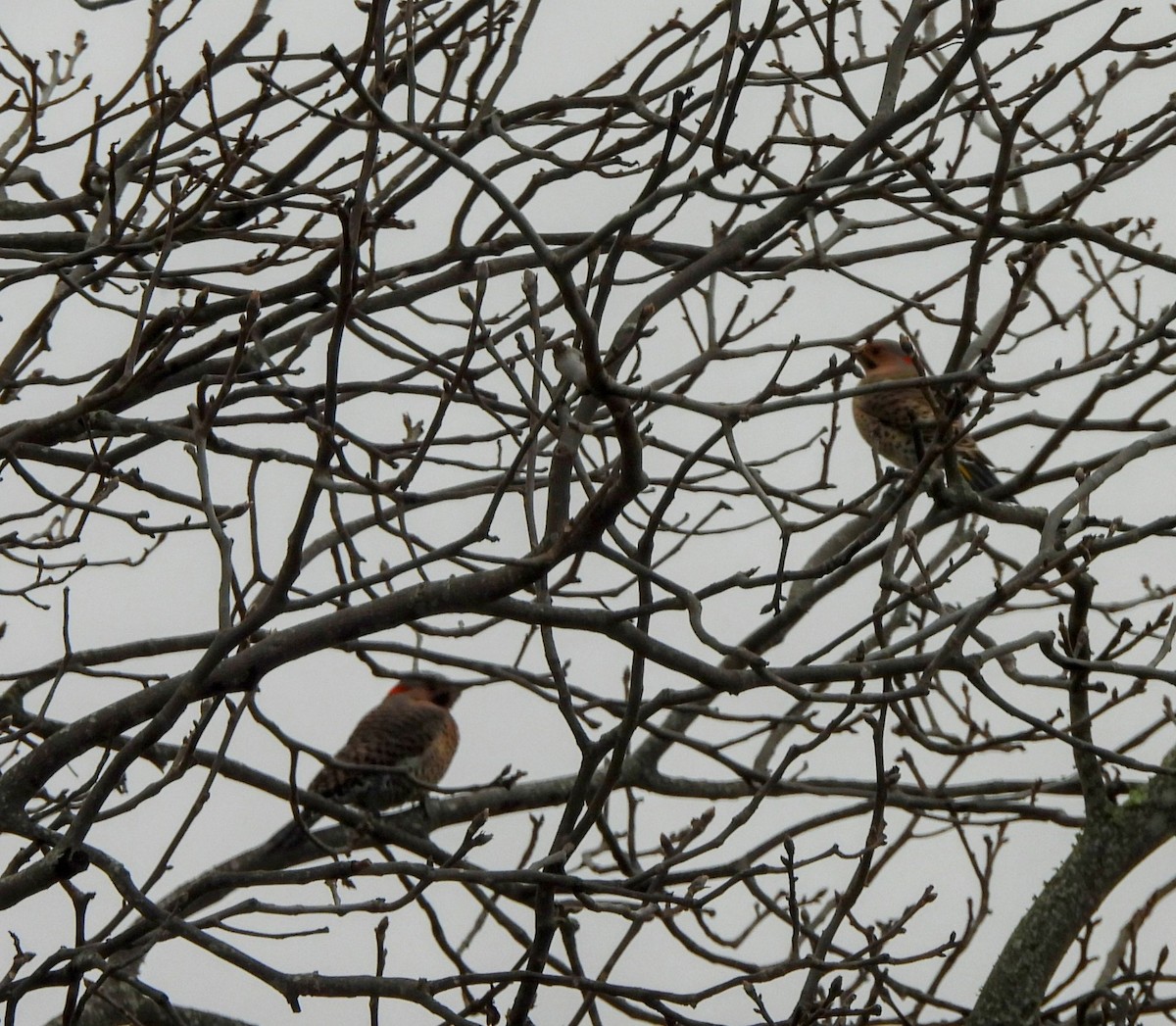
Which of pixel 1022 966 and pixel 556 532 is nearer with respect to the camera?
pixel 556 532

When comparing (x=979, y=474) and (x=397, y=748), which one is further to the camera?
(x=397, y=748)

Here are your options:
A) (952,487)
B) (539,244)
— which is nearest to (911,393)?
(952,487)

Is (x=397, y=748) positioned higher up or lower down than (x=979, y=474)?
lower down

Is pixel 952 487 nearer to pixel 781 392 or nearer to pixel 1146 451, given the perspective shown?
pixel 1146 451

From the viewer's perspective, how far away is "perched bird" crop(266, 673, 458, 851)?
23.2 ft

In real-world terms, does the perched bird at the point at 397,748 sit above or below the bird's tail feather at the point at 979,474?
below

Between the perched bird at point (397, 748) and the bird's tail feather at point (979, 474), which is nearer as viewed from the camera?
the bird's tail feather at point (979, 474)

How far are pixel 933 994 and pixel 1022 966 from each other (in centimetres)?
42

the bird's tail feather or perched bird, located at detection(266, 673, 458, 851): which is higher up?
the bird's tail feather

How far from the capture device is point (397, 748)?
765 cm

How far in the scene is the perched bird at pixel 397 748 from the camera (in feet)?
23.2

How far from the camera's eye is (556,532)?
364 centimetres

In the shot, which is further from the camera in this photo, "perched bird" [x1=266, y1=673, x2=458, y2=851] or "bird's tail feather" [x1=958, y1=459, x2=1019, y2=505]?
"perched bird" [x1=266, y1=673, x2=458, y2=851]

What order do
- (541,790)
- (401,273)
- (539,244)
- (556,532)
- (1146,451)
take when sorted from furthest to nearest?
(541,790)
(401,273)
(1146,451)
(556,532)
(539,244)
